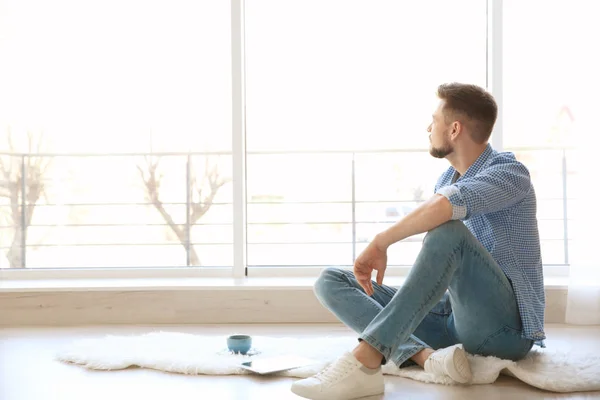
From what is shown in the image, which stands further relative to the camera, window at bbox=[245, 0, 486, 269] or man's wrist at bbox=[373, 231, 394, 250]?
window at bbox=[245, 0, 486, 269]

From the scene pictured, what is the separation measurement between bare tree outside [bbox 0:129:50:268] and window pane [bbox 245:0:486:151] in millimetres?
1216

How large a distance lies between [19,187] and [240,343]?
79.1 inches

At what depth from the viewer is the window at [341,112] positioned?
173 inches

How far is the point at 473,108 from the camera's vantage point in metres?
2.69

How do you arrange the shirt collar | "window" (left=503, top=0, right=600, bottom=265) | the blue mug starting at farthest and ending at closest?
"window" (left=503, top=0, right=600, bottom=265), the blue mug, the shirt collar

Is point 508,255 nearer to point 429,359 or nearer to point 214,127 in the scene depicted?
point 429,359

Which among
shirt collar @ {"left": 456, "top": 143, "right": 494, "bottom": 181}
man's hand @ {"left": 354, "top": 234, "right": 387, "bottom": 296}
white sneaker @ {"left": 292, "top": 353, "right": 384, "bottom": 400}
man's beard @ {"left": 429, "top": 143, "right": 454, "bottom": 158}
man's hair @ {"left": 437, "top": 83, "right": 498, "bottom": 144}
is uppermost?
man's hair @ {"left": 437, "top": 83, "right": 498, "bottom": 144}

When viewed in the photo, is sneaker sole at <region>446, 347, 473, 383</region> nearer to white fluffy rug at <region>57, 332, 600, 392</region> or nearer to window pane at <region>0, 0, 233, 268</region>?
white fluffy rug at <region>57, 332, 600, 392</region>

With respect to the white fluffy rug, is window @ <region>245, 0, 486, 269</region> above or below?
above

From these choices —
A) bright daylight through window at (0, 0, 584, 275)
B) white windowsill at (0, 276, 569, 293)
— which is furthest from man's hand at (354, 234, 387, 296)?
bright daylight through window at (0, 0, 584, 275)

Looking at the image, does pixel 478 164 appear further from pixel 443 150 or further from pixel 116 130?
pixel 116 130

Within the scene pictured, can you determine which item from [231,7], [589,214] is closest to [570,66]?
[589,214]

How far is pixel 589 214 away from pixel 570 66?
895 mm

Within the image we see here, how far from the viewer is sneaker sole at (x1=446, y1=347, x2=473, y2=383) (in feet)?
8.38
